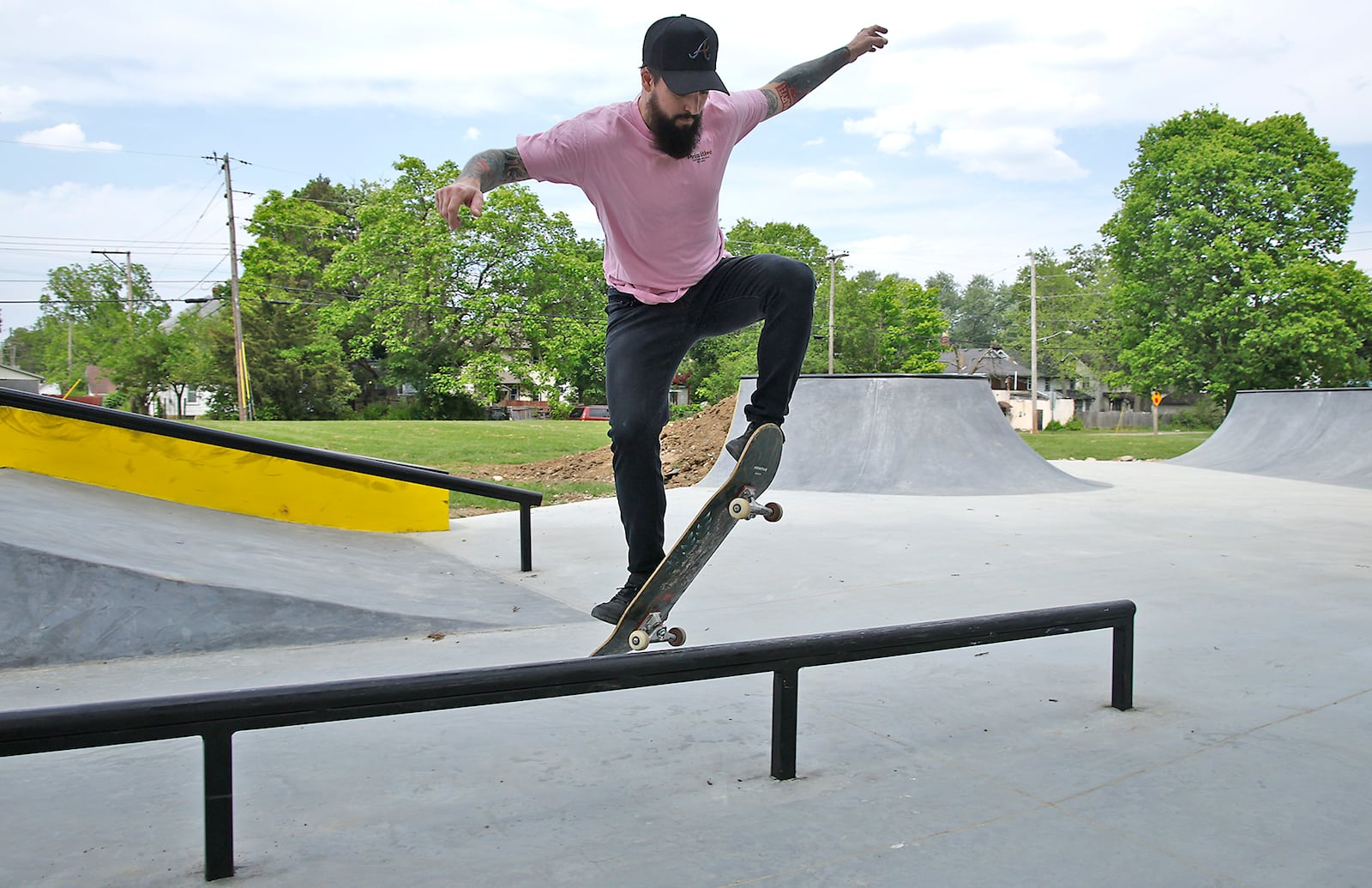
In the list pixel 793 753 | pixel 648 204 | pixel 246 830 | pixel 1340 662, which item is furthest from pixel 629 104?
pixel 1340 662

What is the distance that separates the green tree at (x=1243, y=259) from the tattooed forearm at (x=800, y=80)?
121 ft

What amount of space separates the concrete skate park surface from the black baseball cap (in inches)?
77.5

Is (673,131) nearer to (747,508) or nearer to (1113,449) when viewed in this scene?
(747,508)

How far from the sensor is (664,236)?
3146 mm

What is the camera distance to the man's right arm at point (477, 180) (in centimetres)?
263

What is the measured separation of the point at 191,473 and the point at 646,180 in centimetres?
416

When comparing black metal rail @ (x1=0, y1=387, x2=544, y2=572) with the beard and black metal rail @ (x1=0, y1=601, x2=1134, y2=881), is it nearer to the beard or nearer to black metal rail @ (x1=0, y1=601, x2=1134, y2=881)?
the beard

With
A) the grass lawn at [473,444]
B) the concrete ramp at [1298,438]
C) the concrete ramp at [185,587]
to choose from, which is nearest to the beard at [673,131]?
the concrete ramp at [185,587]

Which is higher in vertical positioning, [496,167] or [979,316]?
[979,316]

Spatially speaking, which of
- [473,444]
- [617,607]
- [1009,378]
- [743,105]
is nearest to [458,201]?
[743,105]

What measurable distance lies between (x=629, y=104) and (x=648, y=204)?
13.8 inches

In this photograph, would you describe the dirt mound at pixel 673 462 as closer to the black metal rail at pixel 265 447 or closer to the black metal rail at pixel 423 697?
the black metal rail at pixel 265 447

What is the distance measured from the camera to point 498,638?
399cm

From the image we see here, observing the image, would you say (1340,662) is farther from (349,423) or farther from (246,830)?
(349,423)
